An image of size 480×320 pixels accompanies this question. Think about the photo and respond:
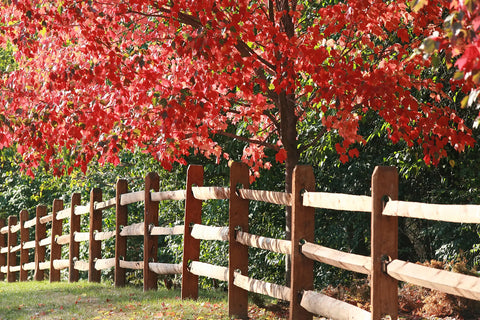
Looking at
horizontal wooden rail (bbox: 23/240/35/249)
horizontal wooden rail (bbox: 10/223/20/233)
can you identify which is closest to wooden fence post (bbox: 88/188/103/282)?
horizontal wooden rail (bbox: 23/240/35/249)

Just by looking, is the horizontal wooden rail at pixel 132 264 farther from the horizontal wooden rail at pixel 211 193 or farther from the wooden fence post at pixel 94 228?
the horizontal wooden rail at pixel 211 193

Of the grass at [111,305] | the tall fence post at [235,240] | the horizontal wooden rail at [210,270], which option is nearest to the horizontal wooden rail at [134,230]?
the grass at [111,305]

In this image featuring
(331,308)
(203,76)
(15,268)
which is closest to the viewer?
(331,308)

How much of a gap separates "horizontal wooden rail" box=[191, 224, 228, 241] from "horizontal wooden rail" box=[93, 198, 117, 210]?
272 cm

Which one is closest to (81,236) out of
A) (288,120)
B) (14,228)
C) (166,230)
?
(166,230)

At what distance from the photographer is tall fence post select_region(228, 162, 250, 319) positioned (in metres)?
7.48

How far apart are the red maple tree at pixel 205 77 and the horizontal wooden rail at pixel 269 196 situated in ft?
2.63

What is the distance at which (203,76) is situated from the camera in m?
7.66

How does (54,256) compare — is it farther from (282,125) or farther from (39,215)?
(282,125)

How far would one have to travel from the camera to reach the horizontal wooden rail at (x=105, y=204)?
36.1ft

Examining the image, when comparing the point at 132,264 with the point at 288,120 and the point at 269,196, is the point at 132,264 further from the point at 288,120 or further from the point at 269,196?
the point at 269,196

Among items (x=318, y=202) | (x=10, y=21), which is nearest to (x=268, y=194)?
(x=318, y=202)

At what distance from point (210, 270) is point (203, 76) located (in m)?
2.28

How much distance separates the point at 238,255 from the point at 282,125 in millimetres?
1793
